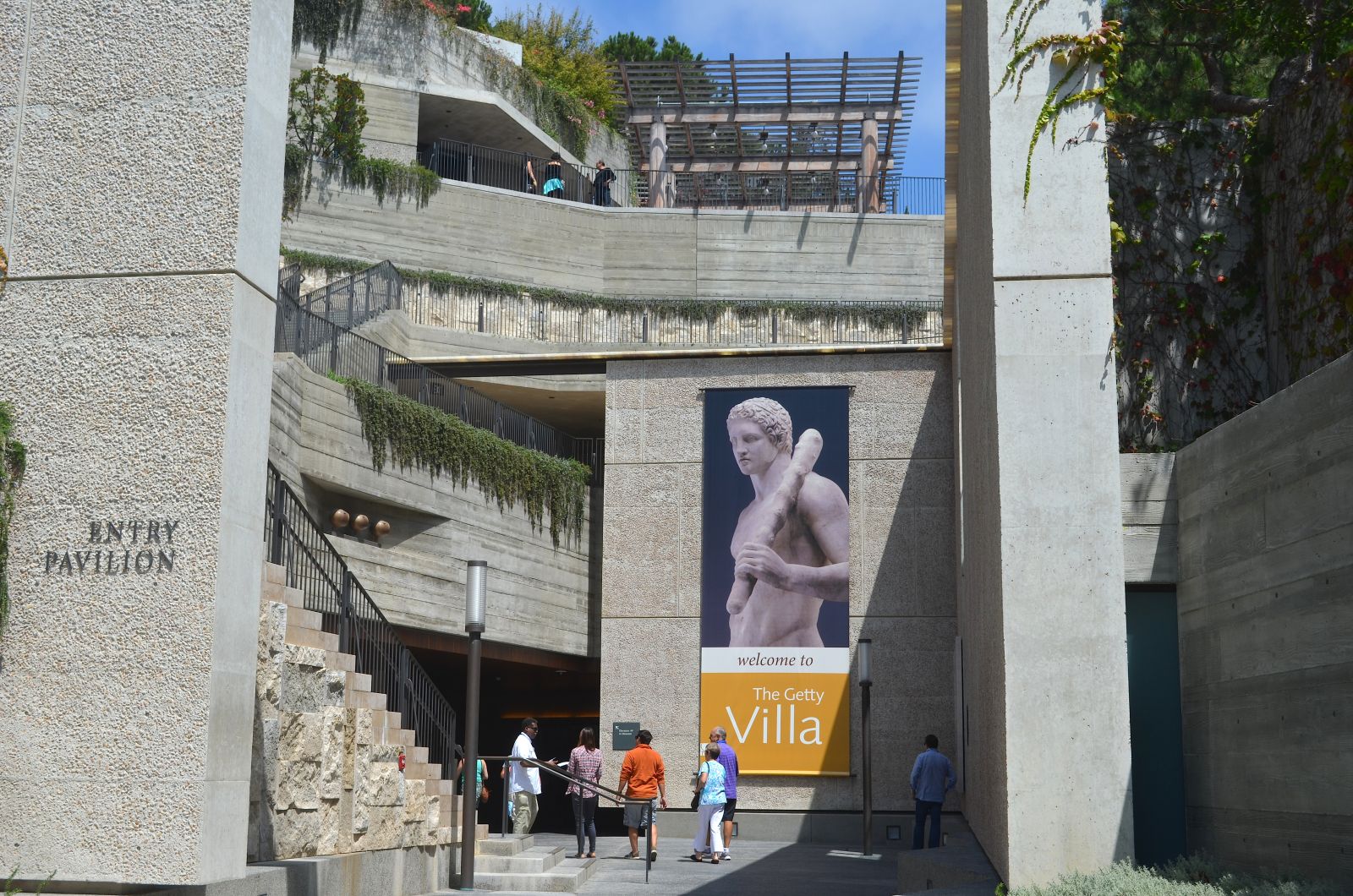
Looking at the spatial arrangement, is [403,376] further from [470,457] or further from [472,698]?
[472,698]

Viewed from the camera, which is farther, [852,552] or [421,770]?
[852,552]

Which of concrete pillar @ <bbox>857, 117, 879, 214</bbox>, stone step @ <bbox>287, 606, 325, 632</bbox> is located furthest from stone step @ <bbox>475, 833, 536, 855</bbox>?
concrete pillar @ <bbox>857, 117, 879, 214</bbox>

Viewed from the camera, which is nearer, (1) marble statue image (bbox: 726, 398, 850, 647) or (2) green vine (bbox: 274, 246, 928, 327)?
(1) marble statue image (bbox: 726, 398, 850, 647)

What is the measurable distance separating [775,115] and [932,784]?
21797 millimetres

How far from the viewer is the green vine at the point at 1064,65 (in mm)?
8250

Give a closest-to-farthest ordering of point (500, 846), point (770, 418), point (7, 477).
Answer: point (7, 477) → point (500, 846) → point (770, 418)

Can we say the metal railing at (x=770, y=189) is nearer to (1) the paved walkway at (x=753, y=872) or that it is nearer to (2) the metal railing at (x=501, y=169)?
(2) the metal railing at (x=501, y=169)

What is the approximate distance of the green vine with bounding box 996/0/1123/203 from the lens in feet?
27.1

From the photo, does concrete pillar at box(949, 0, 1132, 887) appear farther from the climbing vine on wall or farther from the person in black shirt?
the person in black shirt

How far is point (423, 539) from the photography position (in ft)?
67.2

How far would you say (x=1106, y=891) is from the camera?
6855 mm

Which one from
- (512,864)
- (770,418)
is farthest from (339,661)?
(770,418)

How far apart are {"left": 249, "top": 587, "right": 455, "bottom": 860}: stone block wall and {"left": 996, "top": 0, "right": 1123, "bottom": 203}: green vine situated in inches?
240

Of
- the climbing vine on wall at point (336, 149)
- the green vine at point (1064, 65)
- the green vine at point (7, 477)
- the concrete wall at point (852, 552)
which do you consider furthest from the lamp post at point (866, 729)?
the climbing vine on wall at point (336, 149)
